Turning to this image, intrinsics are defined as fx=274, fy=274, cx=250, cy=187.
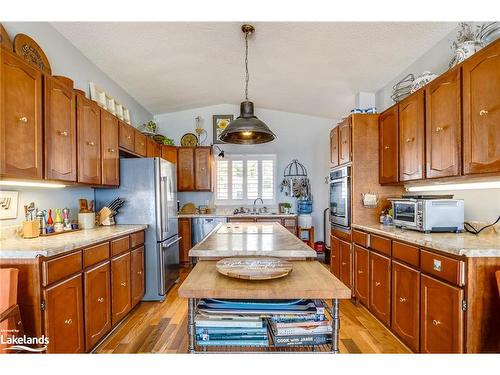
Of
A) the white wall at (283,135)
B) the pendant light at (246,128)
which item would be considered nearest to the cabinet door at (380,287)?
the pendant light at (246,128)

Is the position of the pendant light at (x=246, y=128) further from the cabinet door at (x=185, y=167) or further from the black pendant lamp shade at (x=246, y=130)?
the cabinet door at (x=185, y=167)

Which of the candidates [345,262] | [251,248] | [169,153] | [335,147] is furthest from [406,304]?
[169,153]

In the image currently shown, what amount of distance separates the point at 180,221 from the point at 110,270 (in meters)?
2.40

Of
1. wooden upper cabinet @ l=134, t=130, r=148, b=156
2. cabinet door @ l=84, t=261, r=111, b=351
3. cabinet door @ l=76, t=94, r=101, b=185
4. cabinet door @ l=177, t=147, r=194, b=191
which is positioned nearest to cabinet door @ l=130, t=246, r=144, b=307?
cabinet door @ l=84, t=261, r=111, b=351

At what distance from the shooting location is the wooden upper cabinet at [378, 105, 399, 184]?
2.77 m

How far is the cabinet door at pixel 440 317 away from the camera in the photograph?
Result: 60.6 inches

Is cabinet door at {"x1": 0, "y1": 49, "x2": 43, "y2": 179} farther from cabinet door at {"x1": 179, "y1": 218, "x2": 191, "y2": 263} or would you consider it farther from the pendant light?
cabinet door at {"x1": 179, "y1": 218, "x2": 191, "y2": 263}

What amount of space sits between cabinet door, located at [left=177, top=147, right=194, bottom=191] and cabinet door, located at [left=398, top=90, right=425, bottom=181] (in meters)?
3.43

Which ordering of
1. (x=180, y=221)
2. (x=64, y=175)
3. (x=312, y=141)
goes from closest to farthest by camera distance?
(x=64, y=175), (x=180, y=221), (x=312, y=141)

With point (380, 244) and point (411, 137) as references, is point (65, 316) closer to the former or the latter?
point (380, 244)

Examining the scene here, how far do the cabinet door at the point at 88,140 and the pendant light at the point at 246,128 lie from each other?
119cm

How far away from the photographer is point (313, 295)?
43.3 inches
